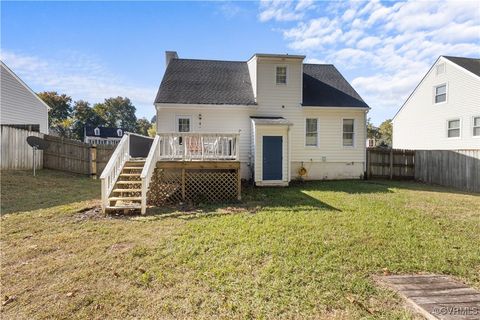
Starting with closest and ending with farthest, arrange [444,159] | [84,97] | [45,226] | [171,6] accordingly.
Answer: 1. [45,226]
2. [171,6]
3. [444,159]
4. [84,97]

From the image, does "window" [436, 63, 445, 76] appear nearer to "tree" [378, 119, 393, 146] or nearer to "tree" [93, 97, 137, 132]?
"tree" [378, 119, 393, 146]

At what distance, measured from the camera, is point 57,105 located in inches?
2149

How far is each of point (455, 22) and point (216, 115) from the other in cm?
1047

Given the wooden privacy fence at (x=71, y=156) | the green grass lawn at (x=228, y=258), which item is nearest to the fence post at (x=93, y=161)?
the wooden privacy fence at (x=71, y=156)

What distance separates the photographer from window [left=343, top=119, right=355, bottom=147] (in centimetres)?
1337

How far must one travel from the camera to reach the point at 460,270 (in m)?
3.76

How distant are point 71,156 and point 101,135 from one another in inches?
1590

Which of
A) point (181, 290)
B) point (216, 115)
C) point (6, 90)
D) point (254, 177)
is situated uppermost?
point (6, 90)

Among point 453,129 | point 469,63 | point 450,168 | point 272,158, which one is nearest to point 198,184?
point 272,158

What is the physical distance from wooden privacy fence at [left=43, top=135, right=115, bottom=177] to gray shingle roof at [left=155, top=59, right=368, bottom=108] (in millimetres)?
5171

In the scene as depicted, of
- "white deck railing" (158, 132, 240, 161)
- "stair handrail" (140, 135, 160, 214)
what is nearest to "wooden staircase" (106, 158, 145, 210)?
"stair handrail" (140, 135, 160, 214)

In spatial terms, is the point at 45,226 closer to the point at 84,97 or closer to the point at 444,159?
the point at 444,159

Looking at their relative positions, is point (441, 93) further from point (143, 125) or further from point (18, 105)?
point (143, 125)

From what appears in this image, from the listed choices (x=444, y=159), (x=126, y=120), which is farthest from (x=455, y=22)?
(x=126, y=120)
